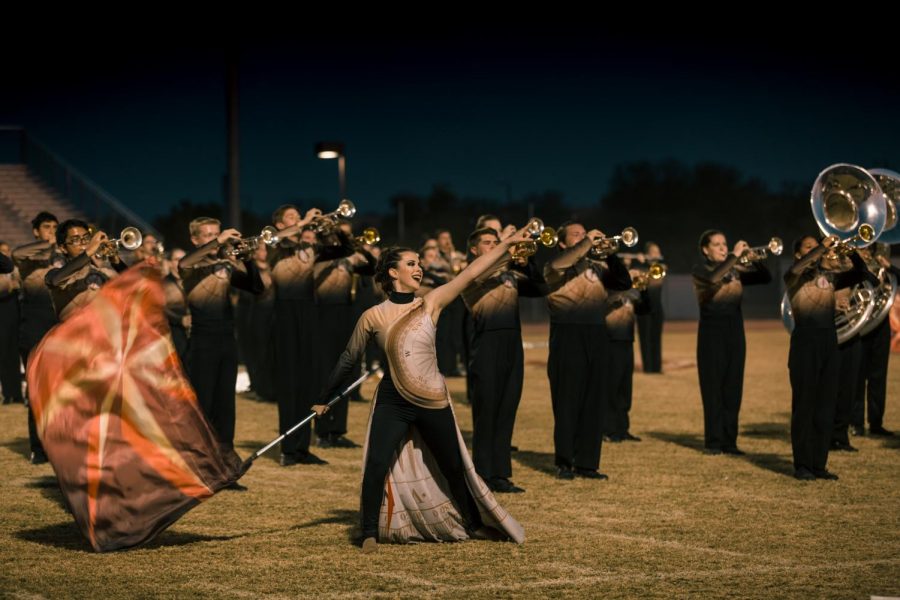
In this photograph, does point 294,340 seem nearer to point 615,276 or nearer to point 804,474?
point 615,276

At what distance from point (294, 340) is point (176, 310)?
238 cm

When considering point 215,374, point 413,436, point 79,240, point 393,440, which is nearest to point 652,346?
point 215,374

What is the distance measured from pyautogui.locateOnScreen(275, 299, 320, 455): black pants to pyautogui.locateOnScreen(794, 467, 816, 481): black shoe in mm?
4436

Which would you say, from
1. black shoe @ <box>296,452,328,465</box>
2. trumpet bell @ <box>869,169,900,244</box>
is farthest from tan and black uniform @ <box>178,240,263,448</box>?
trumpet bell @ <box>869,169,900,244</box>

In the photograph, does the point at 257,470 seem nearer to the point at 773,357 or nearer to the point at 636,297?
the point at 636,297

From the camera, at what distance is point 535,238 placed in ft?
28.9

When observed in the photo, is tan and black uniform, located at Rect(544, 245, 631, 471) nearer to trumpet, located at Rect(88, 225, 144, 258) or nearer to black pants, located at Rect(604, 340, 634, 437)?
black pants, located at Rect(604, 340, 634, 437)

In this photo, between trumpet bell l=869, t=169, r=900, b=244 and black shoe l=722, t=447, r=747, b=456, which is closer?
black shoe l=722, t=447, r=747, b=456

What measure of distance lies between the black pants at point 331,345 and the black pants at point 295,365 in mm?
163

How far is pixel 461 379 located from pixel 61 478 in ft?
43.6

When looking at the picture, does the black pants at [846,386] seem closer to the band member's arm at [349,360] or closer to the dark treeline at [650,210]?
the band member's arm at [349,360]

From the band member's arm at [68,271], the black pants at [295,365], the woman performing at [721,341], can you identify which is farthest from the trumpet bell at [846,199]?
the band member's arm at [68,271]

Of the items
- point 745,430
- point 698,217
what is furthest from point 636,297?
point 698,217

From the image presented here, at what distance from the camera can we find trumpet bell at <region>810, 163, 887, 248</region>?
10.9 metres
